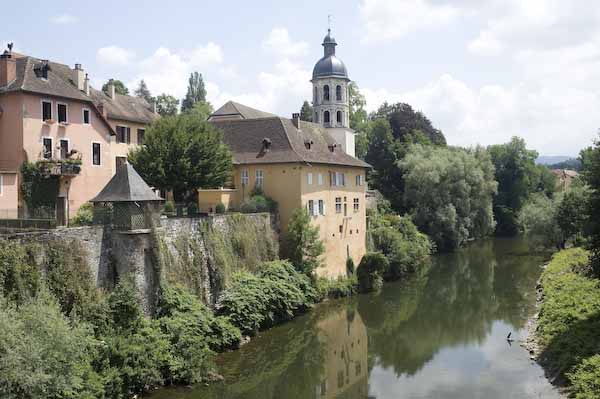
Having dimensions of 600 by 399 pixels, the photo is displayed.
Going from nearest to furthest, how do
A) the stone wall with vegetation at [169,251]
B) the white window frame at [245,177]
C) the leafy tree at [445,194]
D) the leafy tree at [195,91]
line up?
the stone wall with vegetation at [169,251] < the white window frame at [245,177] < the leafy tree at [445,194] < the leafy tree at [195,91]

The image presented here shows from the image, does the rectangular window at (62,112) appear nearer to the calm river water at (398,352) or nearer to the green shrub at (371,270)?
the calm river water at (398,352)

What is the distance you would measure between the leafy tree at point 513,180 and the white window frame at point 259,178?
48.0 metres

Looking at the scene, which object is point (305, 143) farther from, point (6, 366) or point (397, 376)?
point (6, 366)

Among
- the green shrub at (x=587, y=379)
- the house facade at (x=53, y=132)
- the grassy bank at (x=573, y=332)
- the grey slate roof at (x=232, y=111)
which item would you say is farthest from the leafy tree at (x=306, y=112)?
the green shrub at (x=587, y=379)

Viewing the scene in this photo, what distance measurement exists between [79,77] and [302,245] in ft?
51.4

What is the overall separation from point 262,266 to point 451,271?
21774 mm

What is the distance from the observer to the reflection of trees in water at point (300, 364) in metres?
22.7

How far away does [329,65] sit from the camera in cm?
6059

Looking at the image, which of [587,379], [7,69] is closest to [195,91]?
[7,69]

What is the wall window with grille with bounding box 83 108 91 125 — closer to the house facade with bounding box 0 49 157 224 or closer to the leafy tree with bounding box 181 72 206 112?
the house facade with bounding box 0 49 157 224

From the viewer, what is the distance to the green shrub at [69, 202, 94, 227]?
27694 millimetres

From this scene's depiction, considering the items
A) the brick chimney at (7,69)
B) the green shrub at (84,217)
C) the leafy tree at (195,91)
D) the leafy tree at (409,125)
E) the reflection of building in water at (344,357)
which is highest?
the leafy tree at (195,91)

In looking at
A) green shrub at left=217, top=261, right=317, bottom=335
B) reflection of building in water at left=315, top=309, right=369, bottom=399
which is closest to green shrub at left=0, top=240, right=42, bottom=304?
green shrub at left=217, top=261, right=317, bottom=335

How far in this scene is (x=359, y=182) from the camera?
148 ft
